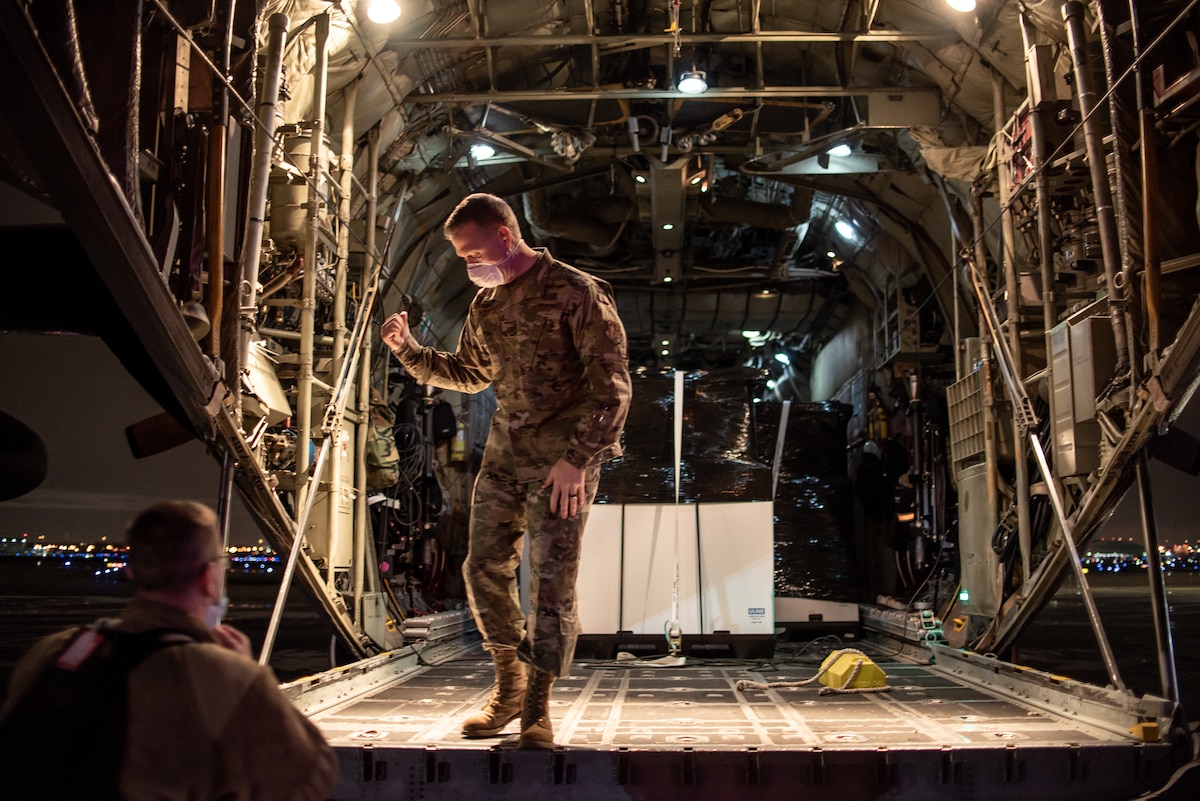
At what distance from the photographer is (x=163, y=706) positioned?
1.51m

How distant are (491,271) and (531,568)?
3.61ft

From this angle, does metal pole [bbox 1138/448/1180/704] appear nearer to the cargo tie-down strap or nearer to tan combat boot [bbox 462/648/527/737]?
the cargo tie-down strap

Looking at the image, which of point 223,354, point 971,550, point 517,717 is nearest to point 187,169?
point 223,354

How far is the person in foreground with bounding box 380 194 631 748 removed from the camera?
3.27 meters

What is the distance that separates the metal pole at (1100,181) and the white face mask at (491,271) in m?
2.85

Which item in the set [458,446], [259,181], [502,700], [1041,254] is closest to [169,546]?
[502,700]

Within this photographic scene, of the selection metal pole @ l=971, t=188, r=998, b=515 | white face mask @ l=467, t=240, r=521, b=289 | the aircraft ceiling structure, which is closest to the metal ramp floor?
white face mask @ l=467, t=240, r=521, b=289

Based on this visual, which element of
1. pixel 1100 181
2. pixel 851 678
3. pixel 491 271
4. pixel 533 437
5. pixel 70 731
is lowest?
pixel 851 678

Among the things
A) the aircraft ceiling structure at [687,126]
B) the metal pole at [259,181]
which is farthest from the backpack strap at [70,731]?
the aircraft ceiling structure at [687,126]

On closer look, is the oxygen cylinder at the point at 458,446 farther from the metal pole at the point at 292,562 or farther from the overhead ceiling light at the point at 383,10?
the metal pole at the point at 292,562

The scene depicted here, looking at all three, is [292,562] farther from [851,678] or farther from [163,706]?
[163,706]

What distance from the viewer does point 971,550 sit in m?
7.00

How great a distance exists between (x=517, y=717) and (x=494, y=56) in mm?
5750

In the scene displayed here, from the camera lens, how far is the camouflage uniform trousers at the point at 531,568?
328cm
